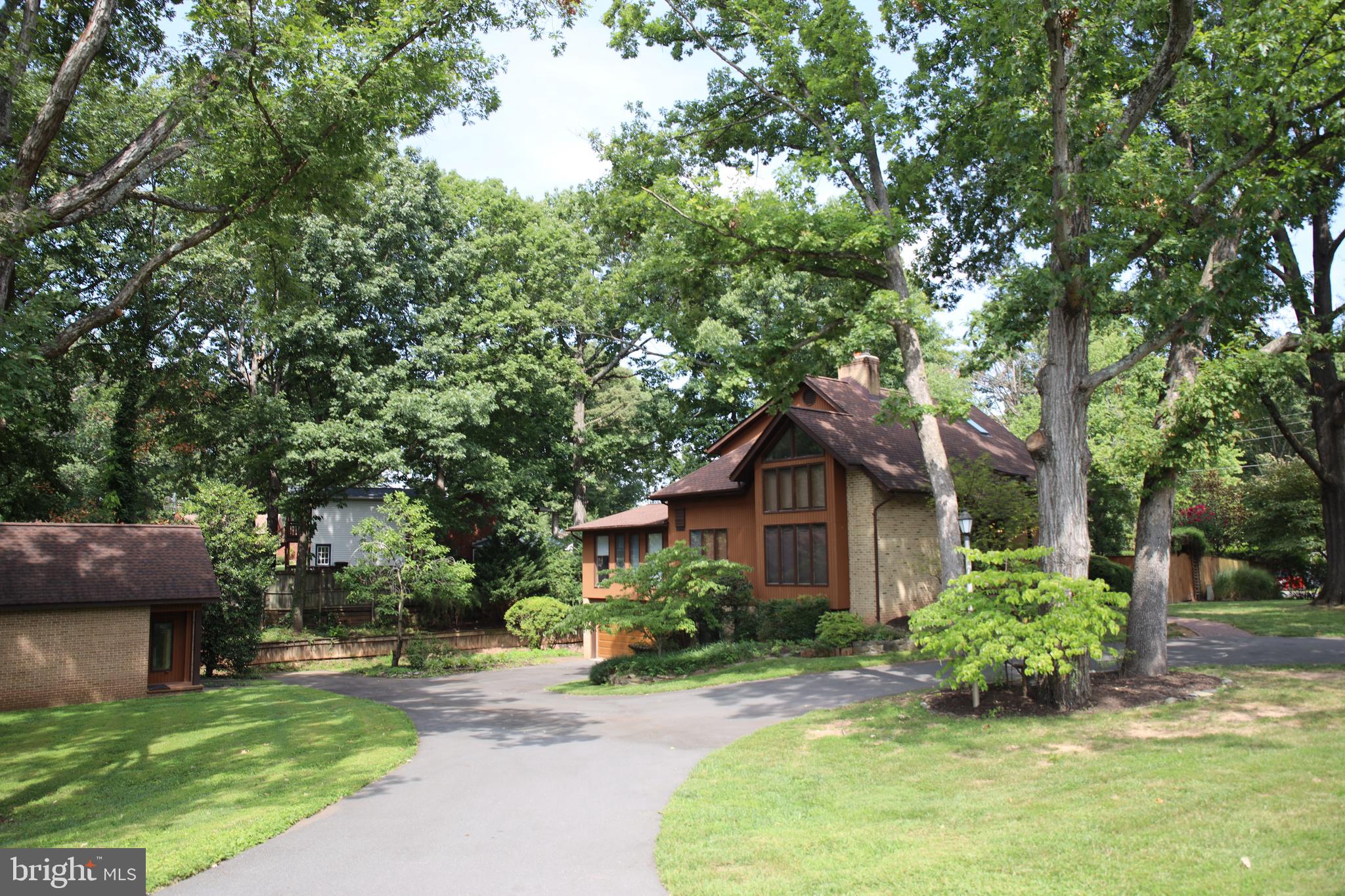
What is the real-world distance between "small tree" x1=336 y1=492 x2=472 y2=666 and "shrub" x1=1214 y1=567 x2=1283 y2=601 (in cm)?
2782

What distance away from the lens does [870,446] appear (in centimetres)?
2416

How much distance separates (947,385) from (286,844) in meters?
39.8

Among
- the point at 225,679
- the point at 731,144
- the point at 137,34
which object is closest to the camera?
the point at 137,34

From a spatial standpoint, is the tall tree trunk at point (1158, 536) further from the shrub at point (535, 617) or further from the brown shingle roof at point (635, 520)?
the shrub at point (535, 617)

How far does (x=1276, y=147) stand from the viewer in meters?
11.8

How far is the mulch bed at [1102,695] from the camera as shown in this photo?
11.4m

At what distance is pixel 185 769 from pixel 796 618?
14553 mm

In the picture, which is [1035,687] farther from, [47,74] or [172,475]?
[172,475]

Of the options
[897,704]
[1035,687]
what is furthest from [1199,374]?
[897,704]

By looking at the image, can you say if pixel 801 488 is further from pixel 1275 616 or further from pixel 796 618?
pixel 1275 616

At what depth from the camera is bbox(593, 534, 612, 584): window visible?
32.3m

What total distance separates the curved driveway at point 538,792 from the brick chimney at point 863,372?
14.2m

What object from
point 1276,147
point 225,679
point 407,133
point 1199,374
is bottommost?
point 225,679

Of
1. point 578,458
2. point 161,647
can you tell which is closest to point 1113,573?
point 578,458
